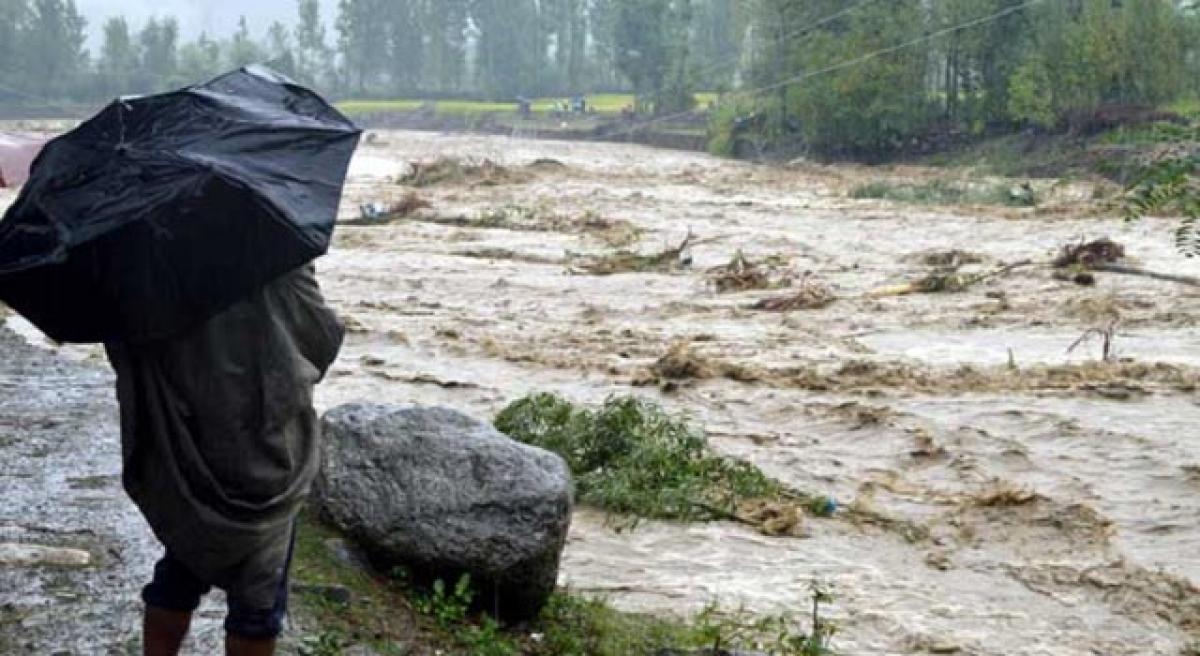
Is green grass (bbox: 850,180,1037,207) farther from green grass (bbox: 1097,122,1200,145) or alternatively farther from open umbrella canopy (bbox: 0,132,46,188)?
green grass (bbox: 1097,122,1200,145)

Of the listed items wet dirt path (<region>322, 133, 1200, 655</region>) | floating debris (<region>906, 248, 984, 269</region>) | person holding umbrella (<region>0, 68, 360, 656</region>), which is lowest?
wet dirt path (<region>322, 133, 1200, 655</region>)

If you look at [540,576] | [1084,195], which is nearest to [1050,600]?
[540,576]

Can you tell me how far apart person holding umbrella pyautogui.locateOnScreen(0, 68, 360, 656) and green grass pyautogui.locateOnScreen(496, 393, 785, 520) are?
5364mm

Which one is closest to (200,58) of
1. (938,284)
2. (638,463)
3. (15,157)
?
(15,157)

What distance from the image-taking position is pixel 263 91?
3783 mm

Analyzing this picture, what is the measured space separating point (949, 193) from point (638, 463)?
2496 centimetres

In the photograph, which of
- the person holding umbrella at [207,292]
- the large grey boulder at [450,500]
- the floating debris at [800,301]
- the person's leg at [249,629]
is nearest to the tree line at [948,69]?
the floating debris at [800,301]

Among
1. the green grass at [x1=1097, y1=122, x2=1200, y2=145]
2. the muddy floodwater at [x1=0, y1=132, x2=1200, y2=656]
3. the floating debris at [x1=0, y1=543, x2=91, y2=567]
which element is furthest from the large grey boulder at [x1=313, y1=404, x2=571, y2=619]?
the green grass at [x1=1097, y1=122, x2=1200, y2=145]

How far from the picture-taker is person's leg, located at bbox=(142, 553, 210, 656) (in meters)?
3.88

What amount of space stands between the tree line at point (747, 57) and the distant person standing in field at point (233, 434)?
2220 millimetres

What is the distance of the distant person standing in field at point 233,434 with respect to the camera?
354 centimetres

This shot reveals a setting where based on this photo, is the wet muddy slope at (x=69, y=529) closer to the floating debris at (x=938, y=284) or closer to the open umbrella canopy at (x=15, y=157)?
the floating debris at (x=938, y=284)

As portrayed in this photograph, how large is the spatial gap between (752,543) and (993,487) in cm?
231

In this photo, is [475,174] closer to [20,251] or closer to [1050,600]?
[1050,600]
